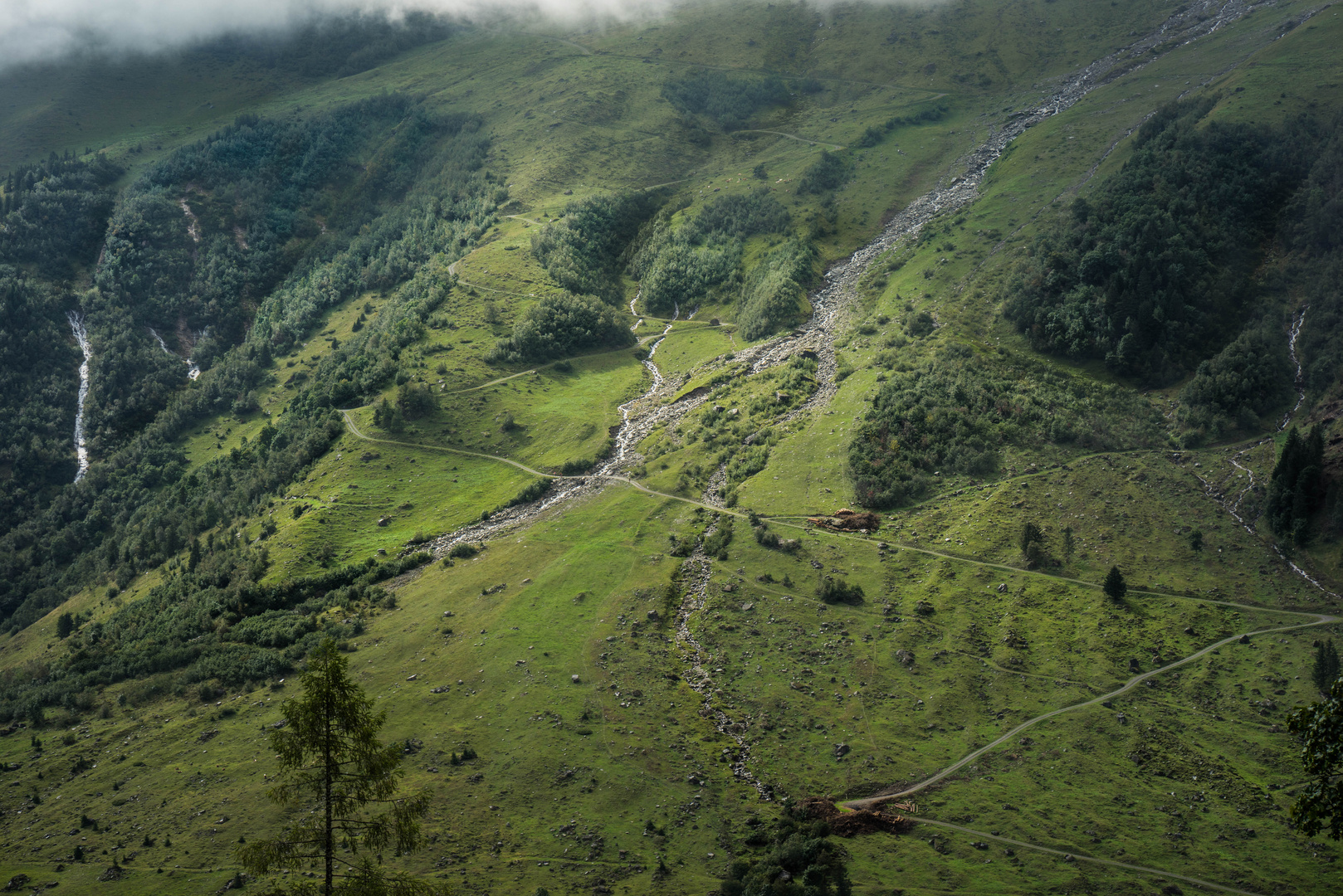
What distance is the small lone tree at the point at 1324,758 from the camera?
3033 cm

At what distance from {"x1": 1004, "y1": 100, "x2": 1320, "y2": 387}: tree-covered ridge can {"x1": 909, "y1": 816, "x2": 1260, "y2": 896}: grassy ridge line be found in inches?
2945

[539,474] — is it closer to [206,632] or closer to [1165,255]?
[206,632]

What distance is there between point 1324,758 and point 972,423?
80452 mm

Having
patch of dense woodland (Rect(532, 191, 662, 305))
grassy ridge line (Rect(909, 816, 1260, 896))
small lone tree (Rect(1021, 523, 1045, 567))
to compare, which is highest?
patch of dense woodland (Rect(532, 191, 662, 305))

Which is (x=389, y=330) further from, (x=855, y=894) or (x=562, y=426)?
(x=855, y=894)

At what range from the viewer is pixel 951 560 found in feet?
298

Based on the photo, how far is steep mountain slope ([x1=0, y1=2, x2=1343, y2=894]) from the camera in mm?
64062

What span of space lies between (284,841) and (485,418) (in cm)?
11191

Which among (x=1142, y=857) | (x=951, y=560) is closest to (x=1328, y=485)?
(x=951, y=560)

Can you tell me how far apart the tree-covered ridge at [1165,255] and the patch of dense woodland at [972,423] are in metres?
8.12

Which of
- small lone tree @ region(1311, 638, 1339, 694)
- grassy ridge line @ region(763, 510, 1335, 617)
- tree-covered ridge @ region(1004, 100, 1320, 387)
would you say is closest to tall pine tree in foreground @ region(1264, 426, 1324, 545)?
grassy ridge line @ region(763, 510, 1335, 617)

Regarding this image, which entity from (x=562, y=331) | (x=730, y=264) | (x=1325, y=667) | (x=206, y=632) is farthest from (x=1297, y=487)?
(x=206, y=632)

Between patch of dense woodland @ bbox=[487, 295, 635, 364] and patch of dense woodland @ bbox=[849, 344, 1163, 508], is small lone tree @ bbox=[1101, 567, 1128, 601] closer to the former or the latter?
patch of dense woodland @ bbox=[849, 344, 1163, 508]

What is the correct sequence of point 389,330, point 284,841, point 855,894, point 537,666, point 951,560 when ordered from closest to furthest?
point 284,841, point 855,894, point 537,666, point 951,560, point 389,330
